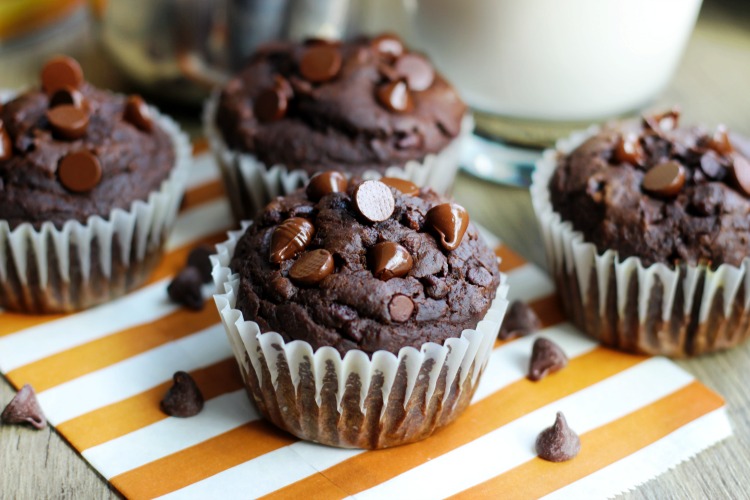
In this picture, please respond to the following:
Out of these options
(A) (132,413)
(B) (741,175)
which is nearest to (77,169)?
(A) (132,413)

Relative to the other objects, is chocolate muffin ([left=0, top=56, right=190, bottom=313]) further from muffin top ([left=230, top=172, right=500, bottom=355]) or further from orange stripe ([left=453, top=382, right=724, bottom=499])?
orange stripe ([left=453, top=382, right=724, bottom=499])

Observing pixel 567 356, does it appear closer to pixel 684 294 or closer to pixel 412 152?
pixel 684 294

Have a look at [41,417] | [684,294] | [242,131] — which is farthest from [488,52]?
[41,417]

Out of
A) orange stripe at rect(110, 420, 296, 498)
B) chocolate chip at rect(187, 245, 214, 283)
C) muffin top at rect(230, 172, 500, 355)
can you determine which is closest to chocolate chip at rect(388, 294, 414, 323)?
muffin top at rect(230, 172, 500, 355)

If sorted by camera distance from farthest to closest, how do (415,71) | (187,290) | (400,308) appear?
1. (415,71)
2. (187,290)
3. (400,308)

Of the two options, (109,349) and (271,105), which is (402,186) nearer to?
(271,105)

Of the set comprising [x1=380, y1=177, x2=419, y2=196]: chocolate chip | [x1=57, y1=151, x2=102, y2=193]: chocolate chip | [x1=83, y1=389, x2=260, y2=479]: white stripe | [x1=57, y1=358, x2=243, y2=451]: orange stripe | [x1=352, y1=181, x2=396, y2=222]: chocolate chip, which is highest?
[x1=352, y1=181, x2=396, y2=222]: chocolate chip
